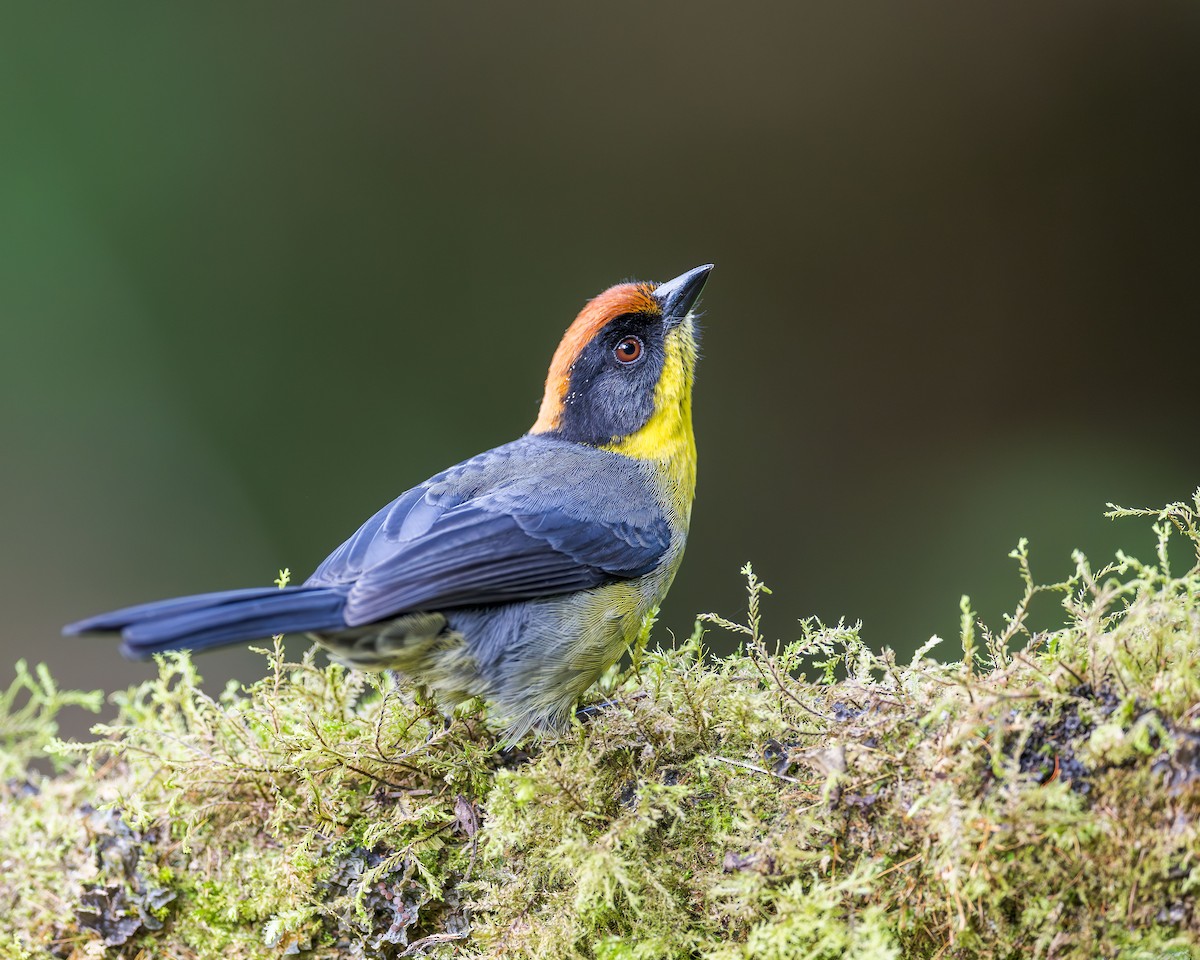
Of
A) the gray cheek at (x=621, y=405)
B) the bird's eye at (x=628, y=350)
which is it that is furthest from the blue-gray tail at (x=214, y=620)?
the bird's eye at (x=628, y=350)

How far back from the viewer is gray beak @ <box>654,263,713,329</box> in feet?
13.1

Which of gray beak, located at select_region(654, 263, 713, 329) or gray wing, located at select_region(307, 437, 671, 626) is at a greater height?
gray beak, located at select_region(654, 263, 713, 329)

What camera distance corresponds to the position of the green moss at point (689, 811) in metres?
1.66

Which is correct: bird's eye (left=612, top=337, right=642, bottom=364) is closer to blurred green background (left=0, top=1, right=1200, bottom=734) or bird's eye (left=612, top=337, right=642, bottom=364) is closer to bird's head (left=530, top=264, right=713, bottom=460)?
bird's head (left=530, top=264, right=713, bottom=460)

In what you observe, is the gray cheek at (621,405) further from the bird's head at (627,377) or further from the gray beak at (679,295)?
the gray beak at (679,295)

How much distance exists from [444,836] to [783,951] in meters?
0.96

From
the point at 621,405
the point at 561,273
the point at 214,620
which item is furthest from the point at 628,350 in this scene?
the point at 561,273

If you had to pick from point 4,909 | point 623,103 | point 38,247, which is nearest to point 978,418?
point 623,103

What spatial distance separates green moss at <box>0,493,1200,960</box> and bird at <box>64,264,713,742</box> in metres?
0.16

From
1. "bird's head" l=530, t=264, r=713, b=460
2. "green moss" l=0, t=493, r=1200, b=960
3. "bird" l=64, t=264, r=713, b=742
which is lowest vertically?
"green moss" l=0, t=493, r=1200, b=960

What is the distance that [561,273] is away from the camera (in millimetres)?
7273

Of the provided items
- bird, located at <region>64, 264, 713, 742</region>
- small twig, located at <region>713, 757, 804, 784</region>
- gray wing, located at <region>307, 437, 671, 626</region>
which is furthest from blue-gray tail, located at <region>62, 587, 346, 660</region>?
small twig, located at <region>713, 757, 804, 784</region>

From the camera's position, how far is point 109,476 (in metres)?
7.30

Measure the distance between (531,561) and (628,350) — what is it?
122 centimetres
